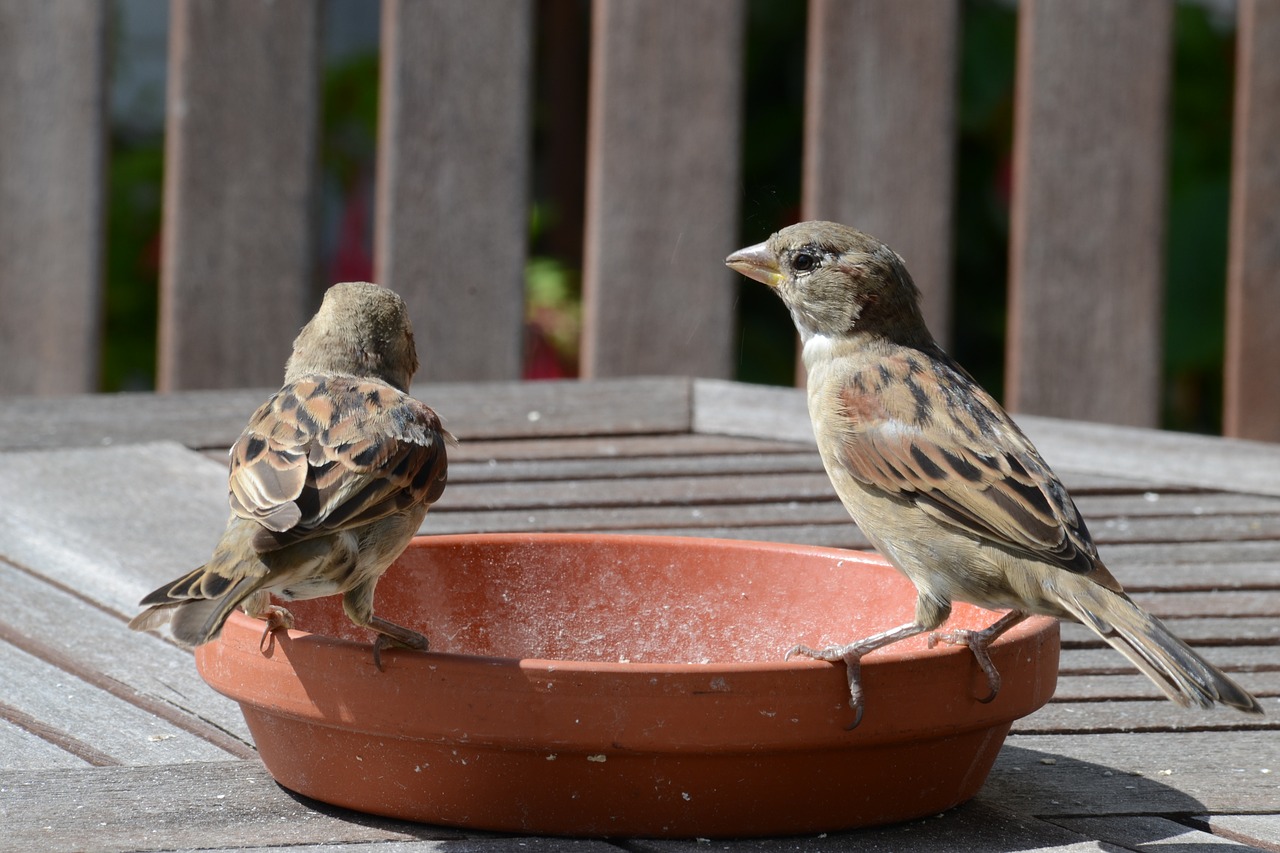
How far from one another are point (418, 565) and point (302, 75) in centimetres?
263

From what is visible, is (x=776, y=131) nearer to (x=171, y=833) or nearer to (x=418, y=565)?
(x=418, y=565)

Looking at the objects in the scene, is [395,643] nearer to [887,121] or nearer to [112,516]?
[112,516]

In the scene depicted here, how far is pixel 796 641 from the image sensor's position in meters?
2.56

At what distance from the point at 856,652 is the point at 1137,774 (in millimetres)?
380

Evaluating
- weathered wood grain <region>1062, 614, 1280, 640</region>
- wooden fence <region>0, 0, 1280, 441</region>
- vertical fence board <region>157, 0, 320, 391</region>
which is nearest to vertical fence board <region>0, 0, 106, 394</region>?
wooden fence <region>0, 0, 1280, 441</region>

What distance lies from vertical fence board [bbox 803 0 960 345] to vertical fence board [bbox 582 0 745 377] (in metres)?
0.24

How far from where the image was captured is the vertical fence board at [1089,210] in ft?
16.5

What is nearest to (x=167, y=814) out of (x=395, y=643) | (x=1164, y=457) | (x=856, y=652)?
(x=395, y=643)

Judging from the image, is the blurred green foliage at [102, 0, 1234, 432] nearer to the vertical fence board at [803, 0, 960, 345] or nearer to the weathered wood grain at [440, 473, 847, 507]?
the vertical fence board at [803, 0, 960, 345]

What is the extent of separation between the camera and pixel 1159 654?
228 centimetres

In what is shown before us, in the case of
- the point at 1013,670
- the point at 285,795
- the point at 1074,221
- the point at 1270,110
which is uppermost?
the point at 1270,110

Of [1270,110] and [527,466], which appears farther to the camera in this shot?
[1270,110]

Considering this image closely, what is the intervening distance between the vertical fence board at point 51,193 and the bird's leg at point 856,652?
9.97 feet

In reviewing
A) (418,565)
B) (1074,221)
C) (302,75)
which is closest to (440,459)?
(418,565)
